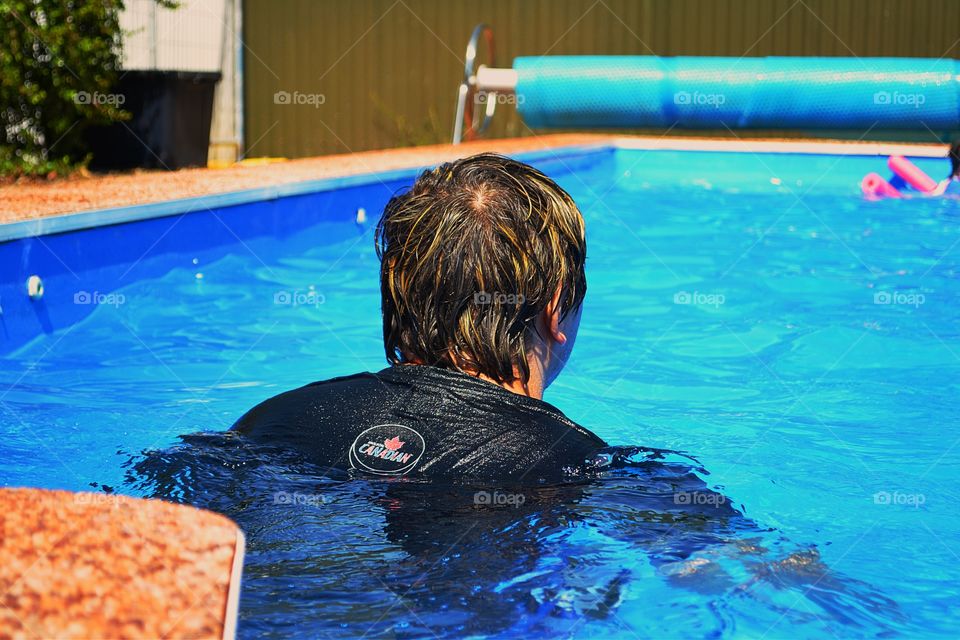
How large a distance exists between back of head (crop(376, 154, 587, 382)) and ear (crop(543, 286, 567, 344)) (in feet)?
0.04

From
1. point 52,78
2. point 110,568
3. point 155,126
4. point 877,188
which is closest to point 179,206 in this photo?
point 52,78

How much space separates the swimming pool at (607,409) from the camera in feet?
6.08

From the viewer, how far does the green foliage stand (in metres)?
7.52

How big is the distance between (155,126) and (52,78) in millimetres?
1473

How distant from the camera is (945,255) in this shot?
6.86m

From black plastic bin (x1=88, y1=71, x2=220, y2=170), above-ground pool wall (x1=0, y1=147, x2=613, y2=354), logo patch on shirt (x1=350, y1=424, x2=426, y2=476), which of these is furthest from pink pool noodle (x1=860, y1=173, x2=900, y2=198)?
logo patch on shirt (x1=350, y1=424, x2=426, y2=476)

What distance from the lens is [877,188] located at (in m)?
9.01

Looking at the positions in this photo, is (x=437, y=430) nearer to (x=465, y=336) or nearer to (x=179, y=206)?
(x=465, y=336)

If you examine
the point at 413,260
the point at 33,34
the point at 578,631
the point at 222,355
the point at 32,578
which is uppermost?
the point at 33,34

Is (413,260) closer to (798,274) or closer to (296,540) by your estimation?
(296,540)

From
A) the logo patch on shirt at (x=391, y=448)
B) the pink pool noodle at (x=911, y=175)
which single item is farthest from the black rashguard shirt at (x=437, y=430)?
the pink pool noodle at (x=911, y=175)

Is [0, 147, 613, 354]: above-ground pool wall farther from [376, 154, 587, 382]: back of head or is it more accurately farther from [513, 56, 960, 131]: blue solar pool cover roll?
[376, 154, 587, 382]: back of head

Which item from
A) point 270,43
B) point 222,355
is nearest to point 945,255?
point 222,355

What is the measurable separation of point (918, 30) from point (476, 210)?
1160 centimetres
